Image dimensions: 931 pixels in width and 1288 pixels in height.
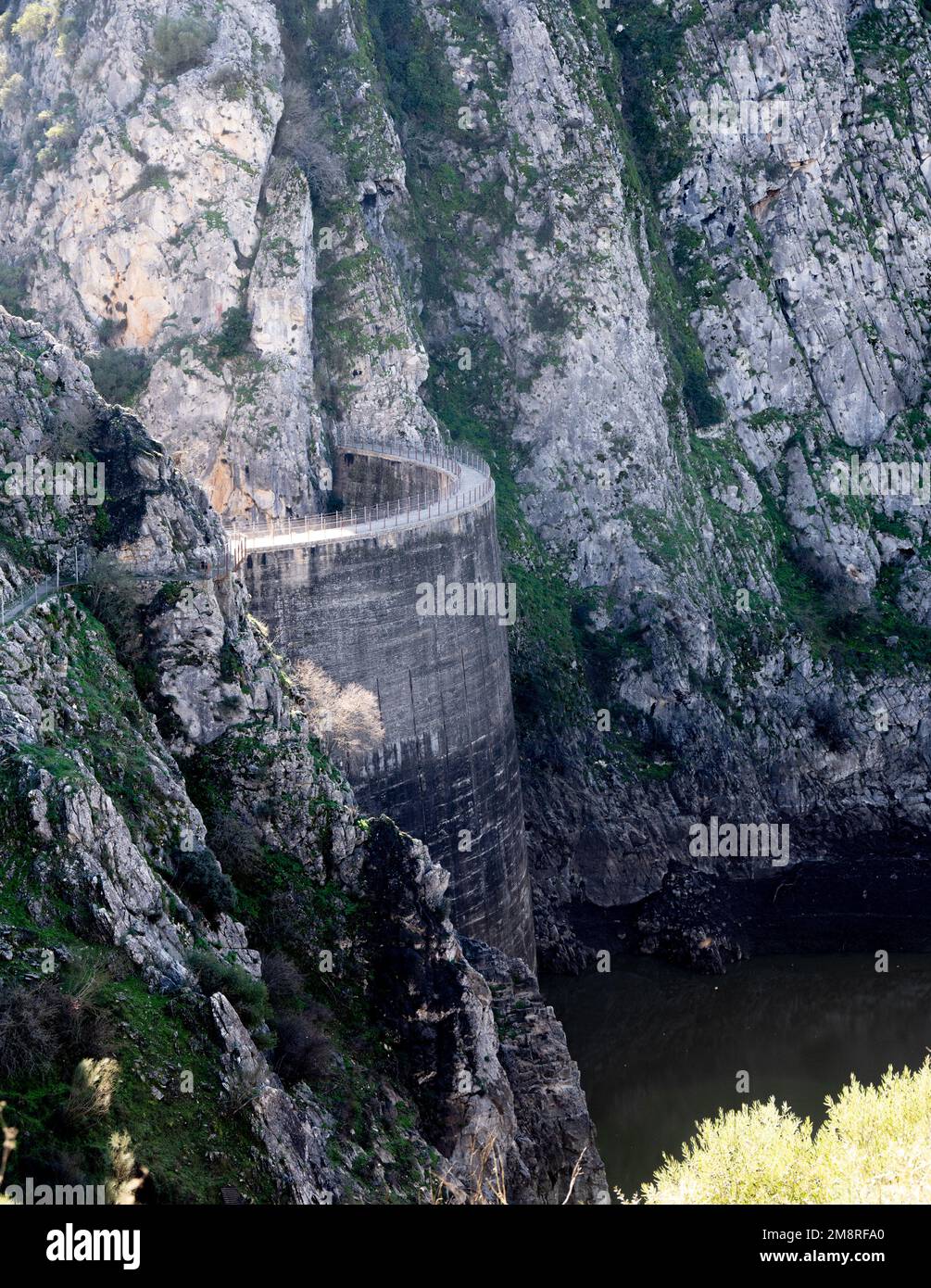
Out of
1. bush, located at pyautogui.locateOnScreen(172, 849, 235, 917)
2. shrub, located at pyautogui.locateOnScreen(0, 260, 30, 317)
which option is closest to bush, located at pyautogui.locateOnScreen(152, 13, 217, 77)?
shrub, located at pyautogui.locateOnScreen(0, 260, 30, 317)

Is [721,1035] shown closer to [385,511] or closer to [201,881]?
[385,511]

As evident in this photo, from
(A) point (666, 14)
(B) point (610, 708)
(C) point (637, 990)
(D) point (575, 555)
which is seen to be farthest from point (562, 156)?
(C) point (637, 990)

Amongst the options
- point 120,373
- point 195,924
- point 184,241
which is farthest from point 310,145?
point 195,924

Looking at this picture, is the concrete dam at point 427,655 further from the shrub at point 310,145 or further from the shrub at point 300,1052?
the shrub at point 300,1052

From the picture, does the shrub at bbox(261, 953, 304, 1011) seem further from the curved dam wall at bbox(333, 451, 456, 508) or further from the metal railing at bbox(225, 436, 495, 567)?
the curved dam wall at bbox(333, 451, 456, 508)

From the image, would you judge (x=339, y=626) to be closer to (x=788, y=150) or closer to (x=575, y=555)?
(x=575, y=555)

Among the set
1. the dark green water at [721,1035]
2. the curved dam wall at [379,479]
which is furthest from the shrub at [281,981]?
the curved dam wall at [379,479]
